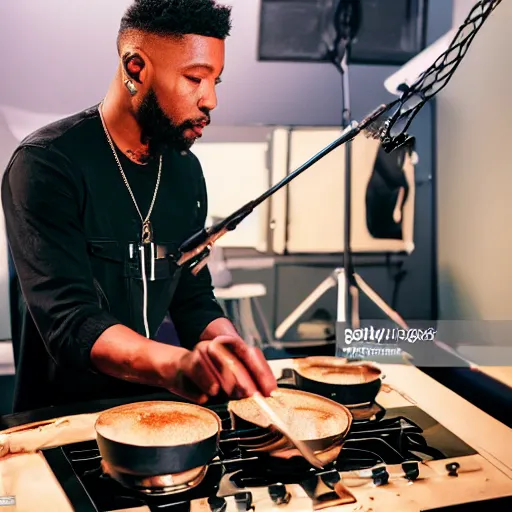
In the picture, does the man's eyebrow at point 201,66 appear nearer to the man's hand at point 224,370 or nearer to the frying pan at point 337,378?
the man's hand at point 224,370

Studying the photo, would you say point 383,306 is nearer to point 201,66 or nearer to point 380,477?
point 380,477

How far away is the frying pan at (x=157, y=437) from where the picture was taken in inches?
42.4

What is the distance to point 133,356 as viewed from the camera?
123 centimetres

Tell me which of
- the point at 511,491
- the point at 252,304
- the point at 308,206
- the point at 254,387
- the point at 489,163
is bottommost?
the point at 511,491

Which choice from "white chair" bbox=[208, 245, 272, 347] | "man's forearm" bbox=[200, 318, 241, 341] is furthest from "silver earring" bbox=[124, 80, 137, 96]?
"man's forearm" bbox=[200, 318, 241, 341]

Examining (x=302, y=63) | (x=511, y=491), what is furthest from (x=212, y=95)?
(x=511, y=491)

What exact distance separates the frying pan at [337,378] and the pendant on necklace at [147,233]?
1.42 feet

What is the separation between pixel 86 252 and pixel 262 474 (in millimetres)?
538

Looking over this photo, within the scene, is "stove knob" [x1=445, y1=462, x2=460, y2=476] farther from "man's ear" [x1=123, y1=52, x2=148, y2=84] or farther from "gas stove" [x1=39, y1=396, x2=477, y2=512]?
"man's ear" [x1=123, y1=52, x2=148, y2=84]

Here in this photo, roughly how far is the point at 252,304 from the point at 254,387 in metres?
0.33

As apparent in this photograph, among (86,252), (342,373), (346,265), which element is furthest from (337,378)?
(86,252)

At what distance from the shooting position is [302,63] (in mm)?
1470

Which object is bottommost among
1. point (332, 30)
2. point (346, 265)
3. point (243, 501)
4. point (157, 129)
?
point (243, 501)

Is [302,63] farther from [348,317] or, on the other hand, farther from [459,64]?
[348,317]
